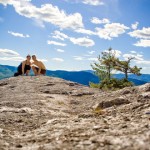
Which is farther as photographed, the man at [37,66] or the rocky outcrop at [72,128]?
the man at [37,66]

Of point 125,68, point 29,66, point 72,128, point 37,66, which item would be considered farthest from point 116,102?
point 125,68

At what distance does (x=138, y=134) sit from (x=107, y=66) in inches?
3732

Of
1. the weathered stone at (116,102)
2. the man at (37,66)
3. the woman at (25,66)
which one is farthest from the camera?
the man at (37,66)

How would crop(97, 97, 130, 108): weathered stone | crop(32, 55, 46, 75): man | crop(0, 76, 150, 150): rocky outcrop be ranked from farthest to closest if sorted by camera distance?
crop(32, 55, 46, 75): man < crop(97, 97, 130, 108): weathered stone < crop(0, 76, 150, 150): rocky outcrop

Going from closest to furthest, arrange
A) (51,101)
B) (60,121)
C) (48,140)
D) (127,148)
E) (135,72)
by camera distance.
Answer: (127,148)
(48,140)
(60,121)
(51,101)
(135,72)

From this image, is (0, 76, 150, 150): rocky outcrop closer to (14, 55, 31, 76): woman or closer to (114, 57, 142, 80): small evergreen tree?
(14, 55, 31, 76): woman

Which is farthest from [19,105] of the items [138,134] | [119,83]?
[119,83]

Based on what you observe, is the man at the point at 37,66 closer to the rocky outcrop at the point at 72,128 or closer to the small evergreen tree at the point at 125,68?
the rocky outcrop at the point at 72,128

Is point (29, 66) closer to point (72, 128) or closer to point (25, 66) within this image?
point (25, 66)

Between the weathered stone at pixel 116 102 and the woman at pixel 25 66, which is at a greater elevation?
the woman at pixel 25 66

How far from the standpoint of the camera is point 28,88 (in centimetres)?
2664

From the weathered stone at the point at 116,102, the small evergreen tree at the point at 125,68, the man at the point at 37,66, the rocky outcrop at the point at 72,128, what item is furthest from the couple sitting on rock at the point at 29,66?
the small evergreen tree at the point at 125,68

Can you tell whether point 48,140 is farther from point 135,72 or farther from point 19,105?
point 135,72

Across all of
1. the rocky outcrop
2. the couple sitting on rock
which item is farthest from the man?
the rocky outcrop
